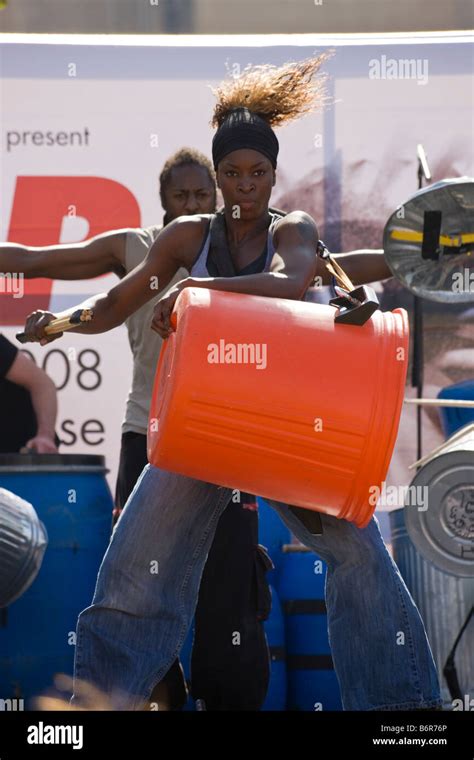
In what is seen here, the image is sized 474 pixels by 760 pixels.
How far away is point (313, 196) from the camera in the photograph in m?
3.94

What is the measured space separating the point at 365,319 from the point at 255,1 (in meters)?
1.91

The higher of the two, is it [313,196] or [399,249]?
[313,196]

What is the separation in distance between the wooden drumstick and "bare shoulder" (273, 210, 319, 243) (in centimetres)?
40

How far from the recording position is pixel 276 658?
3432 mm

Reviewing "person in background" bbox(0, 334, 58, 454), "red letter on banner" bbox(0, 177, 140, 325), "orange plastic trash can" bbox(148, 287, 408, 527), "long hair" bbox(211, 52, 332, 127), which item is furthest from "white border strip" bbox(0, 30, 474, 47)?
"orange plastic trash can" bbox(148, 287, 408, 527)

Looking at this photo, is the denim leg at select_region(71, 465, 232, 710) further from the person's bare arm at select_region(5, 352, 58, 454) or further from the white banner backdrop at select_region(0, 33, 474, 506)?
the white banner backdrop at select_region(0, 33, 474, 506)

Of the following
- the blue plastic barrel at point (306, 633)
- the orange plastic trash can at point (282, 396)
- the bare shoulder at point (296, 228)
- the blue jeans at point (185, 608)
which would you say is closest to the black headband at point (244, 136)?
the bare shoulder at point (296, 228)

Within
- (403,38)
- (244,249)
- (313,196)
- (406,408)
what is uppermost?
(403,38)

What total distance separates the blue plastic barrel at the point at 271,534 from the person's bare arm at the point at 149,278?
112 cm

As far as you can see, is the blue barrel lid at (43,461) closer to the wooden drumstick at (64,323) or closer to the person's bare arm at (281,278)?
the wooden drumstick at (64,323)

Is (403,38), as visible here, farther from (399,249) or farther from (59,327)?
(59,327)

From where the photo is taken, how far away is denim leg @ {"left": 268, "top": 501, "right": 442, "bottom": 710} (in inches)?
Result: 91.9

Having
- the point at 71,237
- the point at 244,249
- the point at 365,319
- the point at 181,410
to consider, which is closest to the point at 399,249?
the point at 244,249

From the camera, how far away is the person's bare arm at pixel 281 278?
7.55ft
